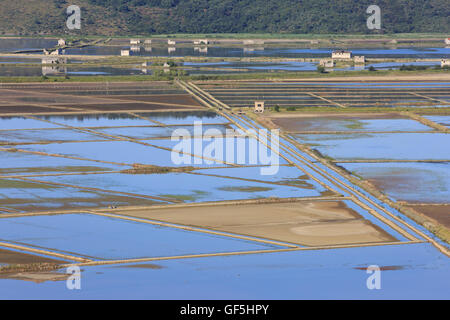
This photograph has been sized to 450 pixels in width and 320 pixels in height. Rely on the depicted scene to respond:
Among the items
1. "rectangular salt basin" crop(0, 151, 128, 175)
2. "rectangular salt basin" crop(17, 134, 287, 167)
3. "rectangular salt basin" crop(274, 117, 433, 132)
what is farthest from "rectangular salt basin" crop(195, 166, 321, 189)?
"rectangular salt basin" crop(274, 117, 433, 132)

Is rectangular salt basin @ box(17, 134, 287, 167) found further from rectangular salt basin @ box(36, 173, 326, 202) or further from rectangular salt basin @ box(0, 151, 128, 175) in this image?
rectangular salt basin @ box(36, 173, 326, 202)

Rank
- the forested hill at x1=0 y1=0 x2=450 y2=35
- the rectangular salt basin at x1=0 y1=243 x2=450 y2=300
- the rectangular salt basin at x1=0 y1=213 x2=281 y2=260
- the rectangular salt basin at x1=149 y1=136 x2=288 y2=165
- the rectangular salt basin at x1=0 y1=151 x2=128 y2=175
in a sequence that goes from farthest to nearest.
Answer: the forested hill at x1=0 y1=0 x2=450 y2=35, the rectangular salt basin at x1=149 y1=136 x2=288 y2=165, the rectangular salt basin at x1=0 y1=151 x2=128 y2=175, the rectangular salt basin at x1=0 y1=213 x2=281 y2=260, the rectangular salt basin at x1=0 y1=243 x2=450 y2=300

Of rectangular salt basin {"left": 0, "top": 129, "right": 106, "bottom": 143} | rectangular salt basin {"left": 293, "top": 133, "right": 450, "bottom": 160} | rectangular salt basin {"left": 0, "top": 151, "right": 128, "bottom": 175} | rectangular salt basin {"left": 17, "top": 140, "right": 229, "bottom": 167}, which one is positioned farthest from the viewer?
rectangular salt basin {"left": 0, "top": 129, "right": 106, "bottom": 143}

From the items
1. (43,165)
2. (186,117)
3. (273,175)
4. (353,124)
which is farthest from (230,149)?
(186,117)

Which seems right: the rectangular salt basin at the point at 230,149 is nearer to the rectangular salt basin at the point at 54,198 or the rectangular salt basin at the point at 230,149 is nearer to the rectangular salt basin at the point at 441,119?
the rectangular salt basin at the point at 54,198

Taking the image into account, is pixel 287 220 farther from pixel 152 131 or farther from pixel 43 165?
pixel 152 131

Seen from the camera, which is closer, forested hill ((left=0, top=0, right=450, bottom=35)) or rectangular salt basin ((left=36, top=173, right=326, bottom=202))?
rectangular salt basin ((left=36, top=173, right=326, bottom=202))
